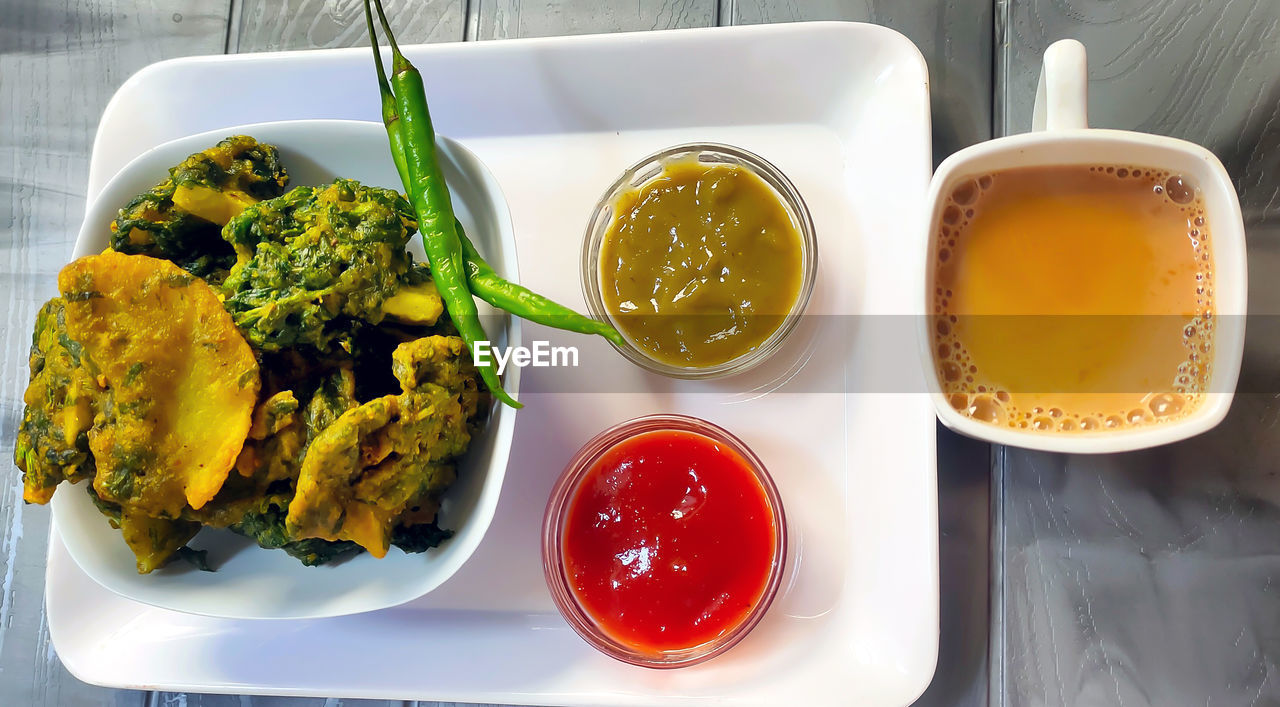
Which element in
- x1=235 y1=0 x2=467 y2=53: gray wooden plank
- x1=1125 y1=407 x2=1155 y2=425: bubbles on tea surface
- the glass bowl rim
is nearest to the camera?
x1=1125 y1=407 x2=1155 y2=425: bubbles on tea surface

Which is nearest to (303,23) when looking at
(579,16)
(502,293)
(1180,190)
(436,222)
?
(579,16)

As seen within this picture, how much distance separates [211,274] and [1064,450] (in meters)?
1.62

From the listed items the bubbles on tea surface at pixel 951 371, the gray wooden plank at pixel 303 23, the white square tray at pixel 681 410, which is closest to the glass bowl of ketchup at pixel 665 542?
the white square tray at pixel 681 410

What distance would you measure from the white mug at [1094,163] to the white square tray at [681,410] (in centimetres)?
17

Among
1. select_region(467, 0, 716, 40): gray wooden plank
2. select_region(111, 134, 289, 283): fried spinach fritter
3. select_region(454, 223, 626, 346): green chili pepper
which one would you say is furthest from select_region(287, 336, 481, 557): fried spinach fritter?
select_region(467, 0, 716, 40): gray wooden plank

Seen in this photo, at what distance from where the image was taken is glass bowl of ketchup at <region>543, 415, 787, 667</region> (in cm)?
156

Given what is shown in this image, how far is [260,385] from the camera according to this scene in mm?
A: 1313

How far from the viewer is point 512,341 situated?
1460 mm

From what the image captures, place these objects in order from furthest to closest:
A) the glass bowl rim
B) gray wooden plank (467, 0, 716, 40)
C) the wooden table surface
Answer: gray wooden plank (467, 0, 716, 40) → the wooden table surface → the glass bowl rim

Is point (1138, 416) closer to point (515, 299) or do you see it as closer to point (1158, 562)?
point (1158, 562)

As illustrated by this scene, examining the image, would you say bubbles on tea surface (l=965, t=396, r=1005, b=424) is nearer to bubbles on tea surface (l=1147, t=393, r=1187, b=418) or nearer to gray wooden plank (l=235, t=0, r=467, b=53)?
bubbles on tea surface (l=1147, t=393, r=1187, b=418)

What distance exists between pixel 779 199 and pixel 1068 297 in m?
0.60

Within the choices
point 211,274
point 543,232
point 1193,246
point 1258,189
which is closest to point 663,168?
point 543,232

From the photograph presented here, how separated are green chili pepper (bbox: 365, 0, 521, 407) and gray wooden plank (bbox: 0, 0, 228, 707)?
98cm
